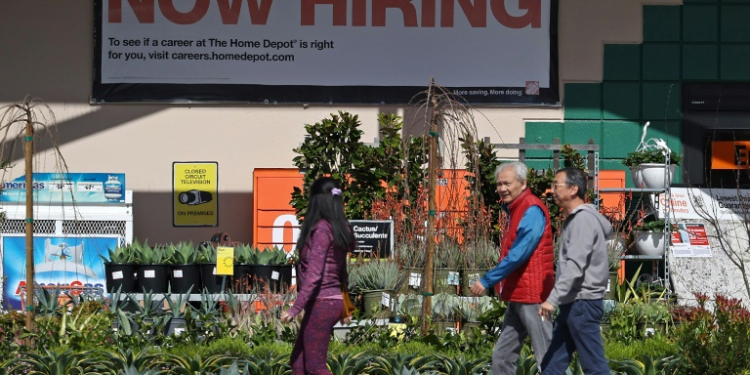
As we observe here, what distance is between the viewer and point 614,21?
1261 cm

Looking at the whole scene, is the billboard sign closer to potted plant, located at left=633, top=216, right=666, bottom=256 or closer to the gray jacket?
potted plant, located at left=633, top=216, right=666, bottom=256

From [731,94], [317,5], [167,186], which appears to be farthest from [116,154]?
[731,94]

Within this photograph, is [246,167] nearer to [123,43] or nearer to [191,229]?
[191,229]

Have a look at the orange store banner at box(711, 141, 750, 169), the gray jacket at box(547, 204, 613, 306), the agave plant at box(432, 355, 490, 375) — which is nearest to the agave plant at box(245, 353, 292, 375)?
the agave plant at box(432, 355, 490, 375)

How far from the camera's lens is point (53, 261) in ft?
36.4

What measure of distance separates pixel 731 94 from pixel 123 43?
7225mm

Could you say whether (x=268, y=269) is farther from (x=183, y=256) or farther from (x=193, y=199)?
(x=193, y=199)

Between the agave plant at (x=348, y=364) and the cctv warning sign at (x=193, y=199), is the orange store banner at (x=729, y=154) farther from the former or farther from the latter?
the agave plant at (x=348, y=364)

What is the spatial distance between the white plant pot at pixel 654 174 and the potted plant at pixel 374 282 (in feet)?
12.6

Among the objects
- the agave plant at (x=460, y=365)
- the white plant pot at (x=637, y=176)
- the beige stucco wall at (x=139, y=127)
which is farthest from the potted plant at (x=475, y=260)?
the beige stucco wall at (x=139, y=127)

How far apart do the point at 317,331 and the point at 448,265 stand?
3.22m

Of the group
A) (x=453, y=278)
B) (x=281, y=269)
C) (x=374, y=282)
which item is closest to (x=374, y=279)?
(x=374, y=282)

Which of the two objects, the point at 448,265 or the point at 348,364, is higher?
the point at 448,265

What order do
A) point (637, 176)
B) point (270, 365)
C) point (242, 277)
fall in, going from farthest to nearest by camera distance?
point (637, 176), point (242, 277), point (270, 365)
